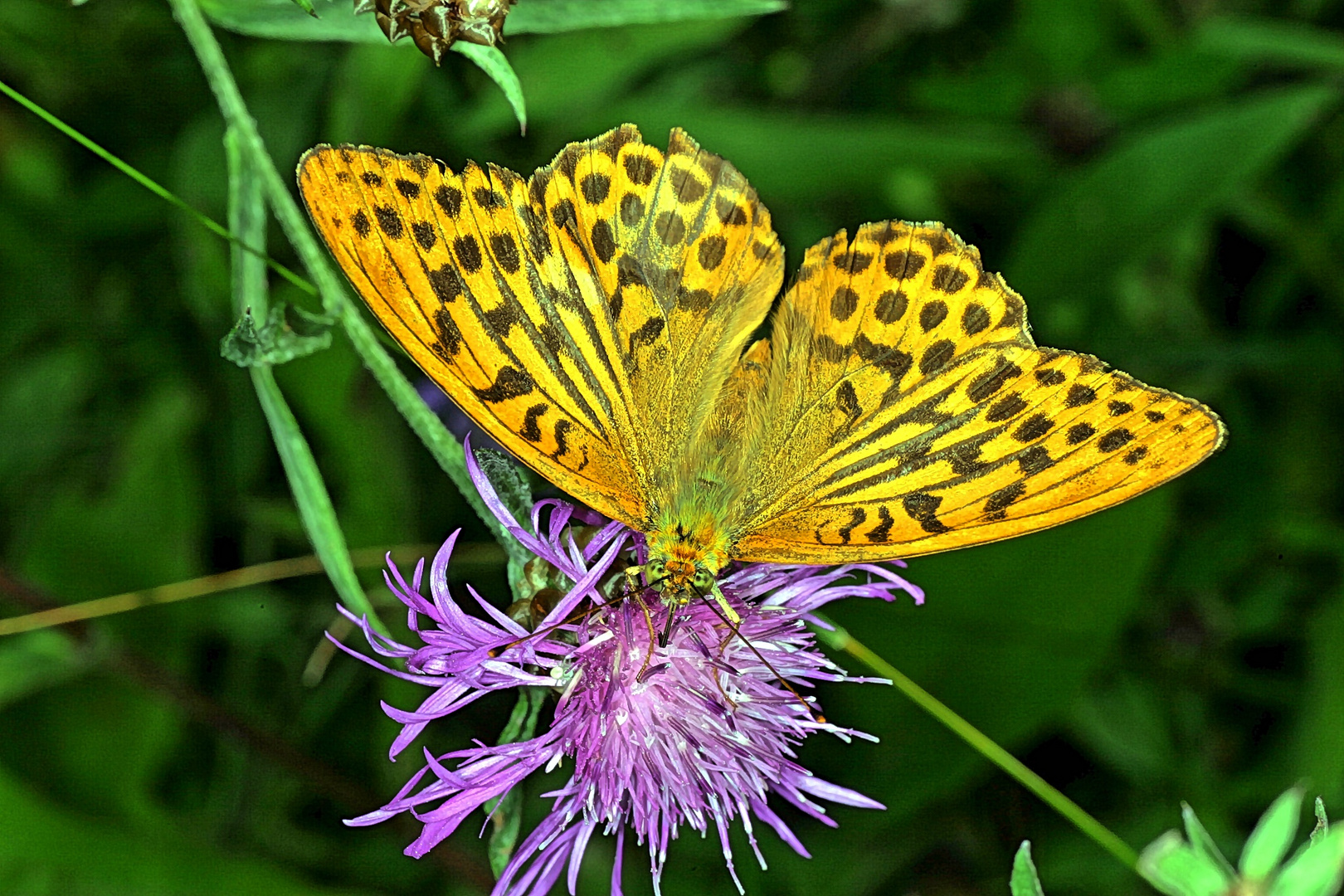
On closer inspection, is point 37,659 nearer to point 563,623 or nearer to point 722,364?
point 563,623

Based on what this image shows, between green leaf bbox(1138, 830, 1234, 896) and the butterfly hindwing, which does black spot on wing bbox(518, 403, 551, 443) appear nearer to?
the butterfly hindwing

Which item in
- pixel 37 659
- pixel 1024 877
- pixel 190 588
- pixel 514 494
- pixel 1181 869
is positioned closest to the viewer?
pixel 1181 869

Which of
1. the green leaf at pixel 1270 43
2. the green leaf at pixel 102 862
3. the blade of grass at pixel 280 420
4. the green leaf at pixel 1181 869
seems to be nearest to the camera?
the green leaf at pixel 1181 869

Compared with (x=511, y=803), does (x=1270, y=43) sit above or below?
above

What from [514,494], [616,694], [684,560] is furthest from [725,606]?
[514,494]

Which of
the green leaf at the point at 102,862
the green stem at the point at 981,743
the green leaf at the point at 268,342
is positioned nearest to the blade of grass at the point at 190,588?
the green leaf at the point at 102,862

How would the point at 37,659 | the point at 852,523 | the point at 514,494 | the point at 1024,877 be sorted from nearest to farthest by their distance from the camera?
the point at 1024,877 < the point at 852,523 < the point at 514,494 < the point at 37,659

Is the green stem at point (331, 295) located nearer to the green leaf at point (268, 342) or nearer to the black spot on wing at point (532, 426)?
the green leaf at point (268, 342)

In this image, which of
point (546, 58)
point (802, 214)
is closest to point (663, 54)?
point (546, 58)
